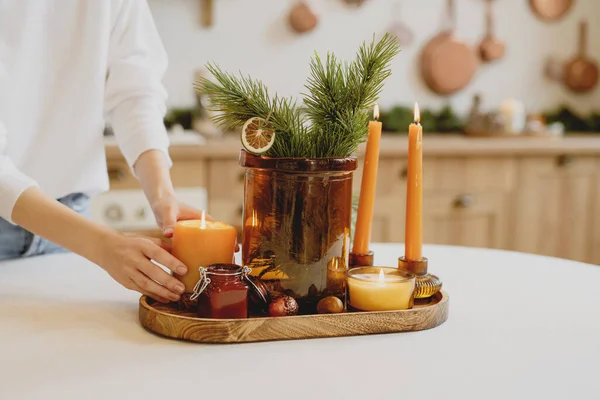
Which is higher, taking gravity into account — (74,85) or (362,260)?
(74,85)

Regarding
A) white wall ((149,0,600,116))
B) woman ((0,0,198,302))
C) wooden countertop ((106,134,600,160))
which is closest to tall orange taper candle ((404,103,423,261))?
woman ((0,0,198,302))

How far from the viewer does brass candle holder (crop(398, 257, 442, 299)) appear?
931 millimetres

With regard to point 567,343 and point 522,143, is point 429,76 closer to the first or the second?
point 522,143

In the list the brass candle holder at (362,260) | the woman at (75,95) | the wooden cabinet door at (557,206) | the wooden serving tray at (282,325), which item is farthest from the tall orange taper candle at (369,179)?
the wooden cabinet door at (557,206)

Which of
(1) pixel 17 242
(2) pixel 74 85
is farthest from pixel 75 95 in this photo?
(1) pixel 17 242

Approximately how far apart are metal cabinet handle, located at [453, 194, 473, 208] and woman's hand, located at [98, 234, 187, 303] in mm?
2036

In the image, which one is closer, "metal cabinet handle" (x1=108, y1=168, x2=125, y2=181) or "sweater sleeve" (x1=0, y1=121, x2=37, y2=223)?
"sweater sleeve" (x1=0, y1=121, x2=37, y2=223)

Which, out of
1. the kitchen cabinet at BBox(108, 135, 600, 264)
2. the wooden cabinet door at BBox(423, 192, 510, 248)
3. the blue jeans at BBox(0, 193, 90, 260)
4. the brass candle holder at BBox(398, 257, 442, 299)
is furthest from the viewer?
the wooden cabinet door at BBox(423, 192, 510, 248)

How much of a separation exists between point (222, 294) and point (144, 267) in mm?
129

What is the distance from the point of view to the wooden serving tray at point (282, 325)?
0.81 metres

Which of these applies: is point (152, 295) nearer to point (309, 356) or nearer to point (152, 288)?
point (152, 288)

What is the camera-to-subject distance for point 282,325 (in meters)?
0.82

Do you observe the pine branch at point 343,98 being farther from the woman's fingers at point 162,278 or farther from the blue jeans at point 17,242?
the blue jeans at point 17,242

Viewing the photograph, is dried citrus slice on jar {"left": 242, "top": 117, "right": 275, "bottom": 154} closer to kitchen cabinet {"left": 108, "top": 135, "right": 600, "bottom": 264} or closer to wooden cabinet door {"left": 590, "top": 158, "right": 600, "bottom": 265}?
kitchen cabinet {"left": 108, "top": 135, "right": 600, "bottom": 264}
